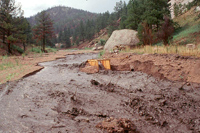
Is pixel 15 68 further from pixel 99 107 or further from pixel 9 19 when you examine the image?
pixel 9 19

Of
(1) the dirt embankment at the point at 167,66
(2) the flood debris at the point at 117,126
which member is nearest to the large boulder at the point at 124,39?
(1) the dirt embankment at the point at 167,66

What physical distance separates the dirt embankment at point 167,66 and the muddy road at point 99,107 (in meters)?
0.35

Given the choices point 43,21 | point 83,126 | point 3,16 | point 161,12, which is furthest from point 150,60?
point 43,21

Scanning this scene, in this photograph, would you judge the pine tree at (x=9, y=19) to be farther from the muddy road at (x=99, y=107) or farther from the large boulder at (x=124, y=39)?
the muddy road at (x=99, y=107)

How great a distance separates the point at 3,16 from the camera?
14992 millimetres

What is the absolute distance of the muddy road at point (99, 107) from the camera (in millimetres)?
1905

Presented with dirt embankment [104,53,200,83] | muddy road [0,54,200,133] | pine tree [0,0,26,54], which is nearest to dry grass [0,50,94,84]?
muddy road [0,54,200,133]

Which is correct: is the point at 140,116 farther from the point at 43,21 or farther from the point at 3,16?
the point at 43,21

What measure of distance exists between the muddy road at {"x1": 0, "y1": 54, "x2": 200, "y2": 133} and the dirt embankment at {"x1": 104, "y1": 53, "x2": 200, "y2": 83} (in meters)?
0.35

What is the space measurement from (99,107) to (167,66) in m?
2.92

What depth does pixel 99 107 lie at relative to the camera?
253cm

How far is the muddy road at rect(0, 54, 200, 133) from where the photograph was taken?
6.25 feet

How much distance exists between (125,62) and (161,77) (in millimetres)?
1998

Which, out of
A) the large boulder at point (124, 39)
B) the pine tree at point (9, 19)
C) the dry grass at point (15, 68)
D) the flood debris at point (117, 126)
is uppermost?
the pine tree at point (9, 19)
